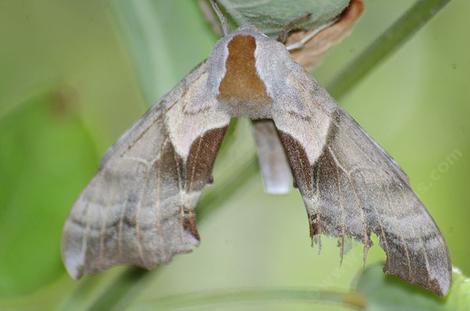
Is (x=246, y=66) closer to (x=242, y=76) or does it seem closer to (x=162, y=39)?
(x=242, y=76)

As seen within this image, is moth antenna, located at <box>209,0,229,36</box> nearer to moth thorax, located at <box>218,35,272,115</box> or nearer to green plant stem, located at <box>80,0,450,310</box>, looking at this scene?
moth thorax, located at <box>218,35,272,115</box>

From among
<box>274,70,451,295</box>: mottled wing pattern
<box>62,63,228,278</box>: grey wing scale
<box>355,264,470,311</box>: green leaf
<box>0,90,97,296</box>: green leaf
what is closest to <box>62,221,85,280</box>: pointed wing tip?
<box>62,63,228,278</box>: grey wing scale

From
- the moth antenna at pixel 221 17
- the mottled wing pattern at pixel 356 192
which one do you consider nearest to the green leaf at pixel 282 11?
the moth antenna at pixel 221 17

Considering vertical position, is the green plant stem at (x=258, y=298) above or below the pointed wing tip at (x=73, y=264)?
below

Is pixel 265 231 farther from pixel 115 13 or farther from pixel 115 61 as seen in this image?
pixel 115 13

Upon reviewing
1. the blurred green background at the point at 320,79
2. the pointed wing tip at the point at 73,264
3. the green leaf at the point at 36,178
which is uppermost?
the green leaf at the point at 36,178

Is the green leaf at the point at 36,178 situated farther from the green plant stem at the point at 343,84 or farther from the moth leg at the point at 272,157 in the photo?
the moth leg at the point at 272,157
